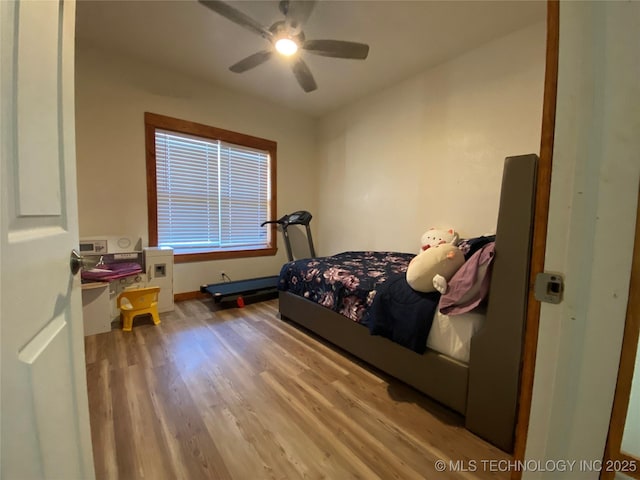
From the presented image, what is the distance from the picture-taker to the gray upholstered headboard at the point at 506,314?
3.79 ft

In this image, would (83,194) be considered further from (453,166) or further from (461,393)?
(453,166)

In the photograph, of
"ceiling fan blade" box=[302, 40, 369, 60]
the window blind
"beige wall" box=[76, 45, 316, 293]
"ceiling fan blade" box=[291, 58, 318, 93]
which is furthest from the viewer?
the window blind

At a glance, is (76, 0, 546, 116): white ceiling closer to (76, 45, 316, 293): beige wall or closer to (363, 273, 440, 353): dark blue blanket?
(76, 45, 316, 293): beige wall

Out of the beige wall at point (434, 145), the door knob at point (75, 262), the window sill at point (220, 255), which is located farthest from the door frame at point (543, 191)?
the window sill at point (220, 255)

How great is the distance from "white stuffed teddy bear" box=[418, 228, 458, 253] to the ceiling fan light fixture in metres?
2.24

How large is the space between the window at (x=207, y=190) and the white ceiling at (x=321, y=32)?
757 mm

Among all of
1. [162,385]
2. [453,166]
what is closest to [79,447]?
Result: [162,385]

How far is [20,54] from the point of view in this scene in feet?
1.68

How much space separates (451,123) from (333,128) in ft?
6.33

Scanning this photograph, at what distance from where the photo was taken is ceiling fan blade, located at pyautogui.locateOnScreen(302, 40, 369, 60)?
6.96ft

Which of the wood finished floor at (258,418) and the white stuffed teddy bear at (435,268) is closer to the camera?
the wood finished floor at (258,418)

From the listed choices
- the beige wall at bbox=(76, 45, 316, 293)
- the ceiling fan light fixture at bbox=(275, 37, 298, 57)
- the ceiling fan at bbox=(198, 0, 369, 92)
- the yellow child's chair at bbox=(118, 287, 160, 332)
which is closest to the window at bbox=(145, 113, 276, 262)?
the beige wall at bbox=(76, 45, 316, 293)

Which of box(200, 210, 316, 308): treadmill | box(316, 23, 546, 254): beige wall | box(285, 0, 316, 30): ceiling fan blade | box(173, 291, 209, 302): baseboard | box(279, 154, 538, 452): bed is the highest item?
box(285, 0, 316, 30): ceiling fan blade

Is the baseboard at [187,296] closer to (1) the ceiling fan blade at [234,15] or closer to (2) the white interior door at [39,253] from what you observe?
(2) the white interior door at [39,253]
